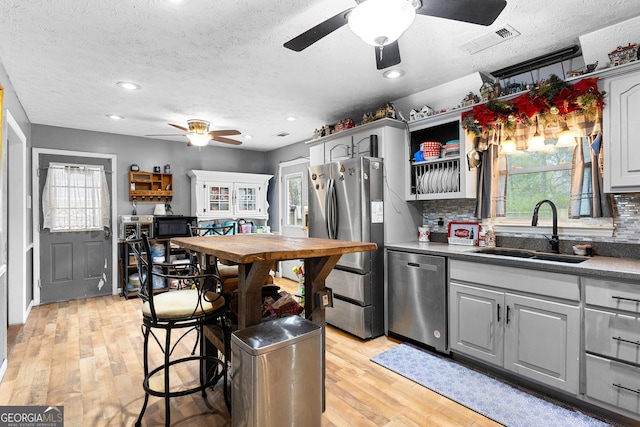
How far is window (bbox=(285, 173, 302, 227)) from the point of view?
19.4 feet

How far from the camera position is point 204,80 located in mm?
3061

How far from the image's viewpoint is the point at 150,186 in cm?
534

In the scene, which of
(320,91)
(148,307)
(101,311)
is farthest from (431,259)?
(101,311)

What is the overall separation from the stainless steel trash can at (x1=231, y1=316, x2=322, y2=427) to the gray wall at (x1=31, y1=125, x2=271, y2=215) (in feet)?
14.8

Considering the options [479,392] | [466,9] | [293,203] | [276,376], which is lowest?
[479,392]

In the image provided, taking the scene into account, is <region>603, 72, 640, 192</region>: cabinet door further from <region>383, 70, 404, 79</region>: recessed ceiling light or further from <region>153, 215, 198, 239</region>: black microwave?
<region>153, 215, 198, 239</region>: black microwave

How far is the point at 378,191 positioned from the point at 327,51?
137cm

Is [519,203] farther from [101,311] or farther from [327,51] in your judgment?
[101,311]

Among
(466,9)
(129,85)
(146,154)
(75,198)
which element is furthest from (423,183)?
(75,198)

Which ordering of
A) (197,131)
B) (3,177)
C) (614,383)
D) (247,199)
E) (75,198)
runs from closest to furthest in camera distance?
(614,383) → (3,177) → (197,131) → (75,198) → (247,199)

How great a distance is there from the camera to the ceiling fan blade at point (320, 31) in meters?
1.57

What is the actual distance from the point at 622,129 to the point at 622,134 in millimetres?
32

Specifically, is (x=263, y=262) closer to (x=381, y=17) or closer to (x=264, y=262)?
(x=264, y=262)

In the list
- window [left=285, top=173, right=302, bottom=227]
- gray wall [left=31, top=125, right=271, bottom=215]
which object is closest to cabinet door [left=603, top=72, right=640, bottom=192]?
window [left=285, top=173, right=302, bottom=227]
